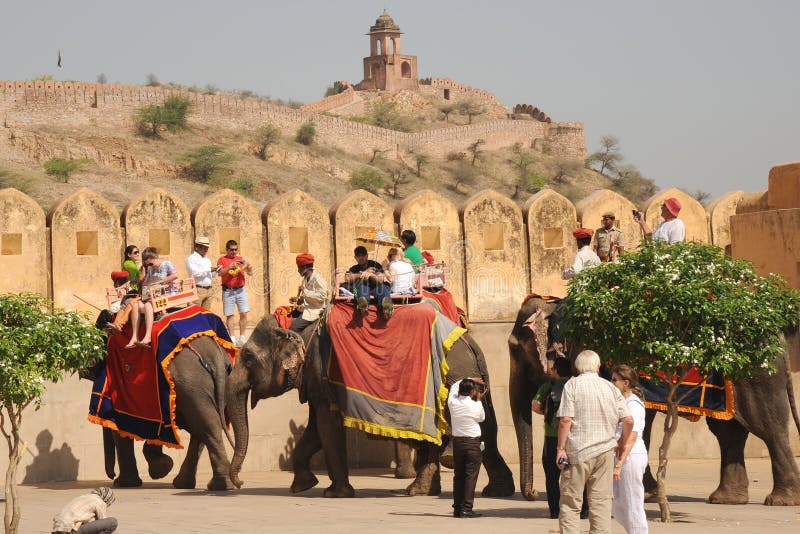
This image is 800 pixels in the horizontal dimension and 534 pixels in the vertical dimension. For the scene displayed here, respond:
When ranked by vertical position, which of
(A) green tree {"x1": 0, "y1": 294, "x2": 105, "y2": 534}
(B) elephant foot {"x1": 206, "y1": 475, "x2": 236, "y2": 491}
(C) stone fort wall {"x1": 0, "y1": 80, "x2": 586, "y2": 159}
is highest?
(C) stone fort wall {"x1": 0, "y1": 80, "x2": 586, "y2": 159}

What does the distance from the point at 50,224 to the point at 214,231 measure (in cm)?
176

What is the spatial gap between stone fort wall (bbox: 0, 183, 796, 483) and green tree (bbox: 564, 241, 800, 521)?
4970 mm

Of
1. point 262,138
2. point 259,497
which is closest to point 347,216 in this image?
point 259,497

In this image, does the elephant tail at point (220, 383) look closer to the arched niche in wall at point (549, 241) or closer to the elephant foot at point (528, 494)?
the elephant foot at point (528, 494)

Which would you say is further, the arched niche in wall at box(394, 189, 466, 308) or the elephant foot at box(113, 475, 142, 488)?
the arched niche in wall at box(394, 189, 466, 308)

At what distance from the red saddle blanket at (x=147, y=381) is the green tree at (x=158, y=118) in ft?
211

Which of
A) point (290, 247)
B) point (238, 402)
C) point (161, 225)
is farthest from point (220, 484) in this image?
point (290, 247)

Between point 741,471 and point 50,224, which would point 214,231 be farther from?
point 741,471

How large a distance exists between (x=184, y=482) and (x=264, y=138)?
68.1 m

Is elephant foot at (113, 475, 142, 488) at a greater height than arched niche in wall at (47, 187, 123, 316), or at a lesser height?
lesser

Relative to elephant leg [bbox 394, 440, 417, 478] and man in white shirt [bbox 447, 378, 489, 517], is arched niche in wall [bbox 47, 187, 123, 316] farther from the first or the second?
man in white shirt [bbox 447, 378, 489, 517]

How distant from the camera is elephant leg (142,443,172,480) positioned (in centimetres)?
1419

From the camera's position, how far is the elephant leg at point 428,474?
13.1m

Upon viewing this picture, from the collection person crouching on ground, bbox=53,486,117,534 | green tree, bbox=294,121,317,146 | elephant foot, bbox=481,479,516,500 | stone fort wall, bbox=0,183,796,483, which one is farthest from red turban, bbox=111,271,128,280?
green tree, bbox=294,121,317,146
